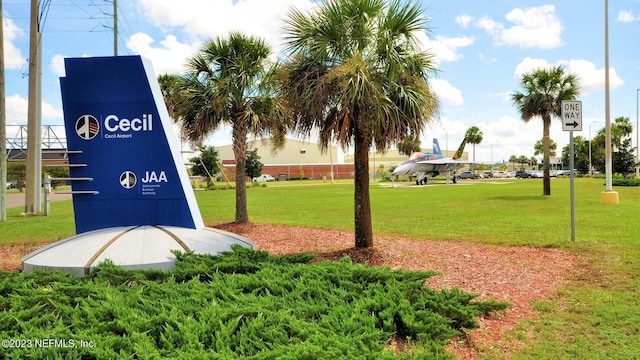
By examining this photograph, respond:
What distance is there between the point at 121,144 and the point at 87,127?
0.64 metres

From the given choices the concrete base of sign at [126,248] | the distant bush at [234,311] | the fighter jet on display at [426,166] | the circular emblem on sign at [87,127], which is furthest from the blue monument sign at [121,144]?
the fighter jet on display at [426,166]

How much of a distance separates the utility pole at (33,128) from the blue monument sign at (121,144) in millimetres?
15811

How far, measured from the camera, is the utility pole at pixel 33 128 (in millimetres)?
20734

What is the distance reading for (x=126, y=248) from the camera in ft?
21.8

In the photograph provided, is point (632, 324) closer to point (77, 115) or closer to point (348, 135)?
point (348, 135)

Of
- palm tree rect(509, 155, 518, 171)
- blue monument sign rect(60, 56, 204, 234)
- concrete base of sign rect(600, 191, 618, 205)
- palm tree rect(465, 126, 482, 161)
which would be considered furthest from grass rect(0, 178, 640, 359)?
palm tree rect(509, 155, 518, 171)

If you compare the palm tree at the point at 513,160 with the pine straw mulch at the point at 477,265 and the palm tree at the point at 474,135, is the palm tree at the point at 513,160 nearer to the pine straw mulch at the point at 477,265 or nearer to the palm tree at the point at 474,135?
the palm tree at the point at 474,135

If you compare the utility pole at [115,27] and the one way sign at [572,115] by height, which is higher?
the utility pole at [115,27]

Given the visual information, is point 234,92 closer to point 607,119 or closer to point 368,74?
point 368,74

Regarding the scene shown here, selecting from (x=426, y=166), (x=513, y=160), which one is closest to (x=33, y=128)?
(x=426, y=166)

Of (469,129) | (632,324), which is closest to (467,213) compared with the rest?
(632,324)

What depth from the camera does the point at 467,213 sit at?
20484 millimetres

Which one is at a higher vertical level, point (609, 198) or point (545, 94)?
point (545, 94)

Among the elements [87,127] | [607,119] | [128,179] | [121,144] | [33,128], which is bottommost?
[128,179]
